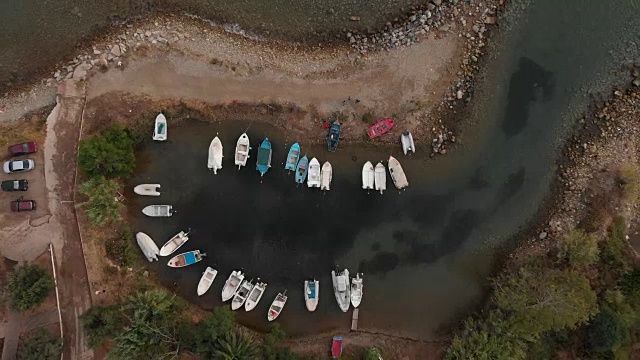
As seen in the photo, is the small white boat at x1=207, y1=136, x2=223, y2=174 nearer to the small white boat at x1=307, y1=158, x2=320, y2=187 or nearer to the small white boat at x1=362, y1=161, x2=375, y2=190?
the small white boat at x1=307, y1=158, x2=320, y2=187

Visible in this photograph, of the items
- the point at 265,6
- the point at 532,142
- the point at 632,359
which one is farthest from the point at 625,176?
the point at 265,6

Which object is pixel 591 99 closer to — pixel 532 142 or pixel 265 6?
pixel 532 142

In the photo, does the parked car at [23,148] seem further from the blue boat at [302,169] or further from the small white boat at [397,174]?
the small white boat at [397,174]

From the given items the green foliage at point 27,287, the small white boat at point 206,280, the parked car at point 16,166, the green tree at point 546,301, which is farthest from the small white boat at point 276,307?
the parked car at point 16,166

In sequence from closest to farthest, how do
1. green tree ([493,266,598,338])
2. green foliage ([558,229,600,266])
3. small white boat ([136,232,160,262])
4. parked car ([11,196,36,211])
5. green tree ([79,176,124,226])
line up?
green tree ([493,266,598,338]), green tree ([79,176,124,226]), green foliage ([558,229,600,266]), parked car ([11,196,36,211]), small white boat ([136,232,160,262])

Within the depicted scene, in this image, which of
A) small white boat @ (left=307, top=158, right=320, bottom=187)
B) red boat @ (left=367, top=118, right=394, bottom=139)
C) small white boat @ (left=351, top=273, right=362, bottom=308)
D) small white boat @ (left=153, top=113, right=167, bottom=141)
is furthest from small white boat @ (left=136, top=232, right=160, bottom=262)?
red boat @ (left=367, top=118, right=394, bottom=139)

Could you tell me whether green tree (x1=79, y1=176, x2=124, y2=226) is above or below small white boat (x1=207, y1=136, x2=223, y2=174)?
below

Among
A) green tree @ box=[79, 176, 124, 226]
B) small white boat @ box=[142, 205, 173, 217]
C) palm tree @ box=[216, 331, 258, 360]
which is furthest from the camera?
small white boat @ box=[142, 205, 173, 217]
